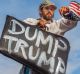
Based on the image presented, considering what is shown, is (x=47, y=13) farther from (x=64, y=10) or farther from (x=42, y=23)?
(x=64, y=10)

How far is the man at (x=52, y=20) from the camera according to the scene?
1528 cm

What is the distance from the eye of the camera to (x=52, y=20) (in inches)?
621

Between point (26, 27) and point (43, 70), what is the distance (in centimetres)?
149

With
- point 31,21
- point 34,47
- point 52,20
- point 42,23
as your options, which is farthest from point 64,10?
point 34,47

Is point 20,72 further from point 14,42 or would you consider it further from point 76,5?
point 76,5

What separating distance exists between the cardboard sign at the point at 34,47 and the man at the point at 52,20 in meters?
0.72

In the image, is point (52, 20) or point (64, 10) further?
point (52, 20)

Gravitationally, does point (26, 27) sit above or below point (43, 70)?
above

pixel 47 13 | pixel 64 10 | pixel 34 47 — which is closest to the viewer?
pixel 34 47

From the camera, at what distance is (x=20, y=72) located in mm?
15242

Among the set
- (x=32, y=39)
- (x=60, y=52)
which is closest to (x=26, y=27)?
(x=32, y=39)

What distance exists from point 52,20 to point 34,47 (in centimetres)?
183

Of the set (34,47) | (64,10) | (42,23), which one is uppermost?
(64,10)

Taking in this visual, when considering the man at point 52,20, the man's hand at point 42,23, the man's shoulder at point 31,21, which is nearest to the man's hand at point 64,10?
the man at point 52,20
